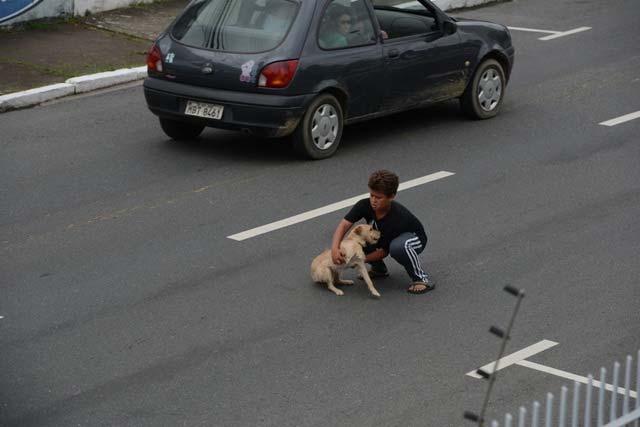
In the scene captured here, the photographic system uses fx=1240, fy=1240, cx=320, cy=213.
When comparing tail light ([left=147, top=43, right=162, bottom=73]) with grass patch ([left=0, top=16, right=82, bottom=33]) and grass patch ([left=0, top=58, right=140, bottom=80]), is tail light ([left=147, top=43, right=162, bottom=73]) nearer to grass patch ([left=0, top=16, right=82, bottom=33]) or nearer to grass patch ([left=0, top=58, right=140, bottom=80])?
grass patch ([left=0, top=58, right=140, bottom=80])

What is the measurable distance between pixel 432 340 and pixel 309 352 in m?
0.83

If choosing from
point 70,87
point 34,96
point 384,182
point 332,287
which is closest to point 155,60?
point 34,96

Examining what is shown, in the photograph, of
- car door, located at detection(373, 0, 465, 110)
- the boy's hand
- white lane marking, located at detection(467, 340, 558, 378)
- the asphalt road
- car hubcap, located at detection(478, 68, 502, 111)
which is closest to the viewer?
the asphalt road

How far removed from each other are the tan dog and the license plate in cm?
328

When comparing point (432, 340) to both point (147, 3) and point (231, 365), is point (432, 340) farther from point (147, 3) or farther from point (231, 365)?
point (147, 3)

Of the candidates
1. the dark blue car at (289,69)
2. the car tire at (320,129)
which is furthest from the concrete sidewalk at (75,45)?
the car tire at (320,129)

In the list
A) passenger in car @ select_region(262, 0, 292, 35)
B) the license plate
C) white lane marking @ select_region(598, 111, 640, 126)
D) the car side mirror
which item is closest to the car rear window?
passenger in car @ select_region(262, 0, 292, 35)

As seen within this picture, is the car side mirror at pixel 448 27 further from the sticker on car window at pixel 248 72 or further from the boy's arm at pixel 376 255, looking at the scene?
the boy's arm at pixel 376 255

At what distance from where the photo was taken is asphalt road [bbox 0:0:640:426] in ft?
23.9

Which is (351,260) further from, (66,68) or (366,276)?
(66,68)

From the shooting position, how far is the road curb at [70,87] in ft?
45.7

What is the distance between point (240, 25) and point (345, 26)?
105cm

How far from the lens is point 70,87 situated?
14523mm

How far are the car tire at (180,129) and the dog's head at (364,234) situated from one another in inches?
162
